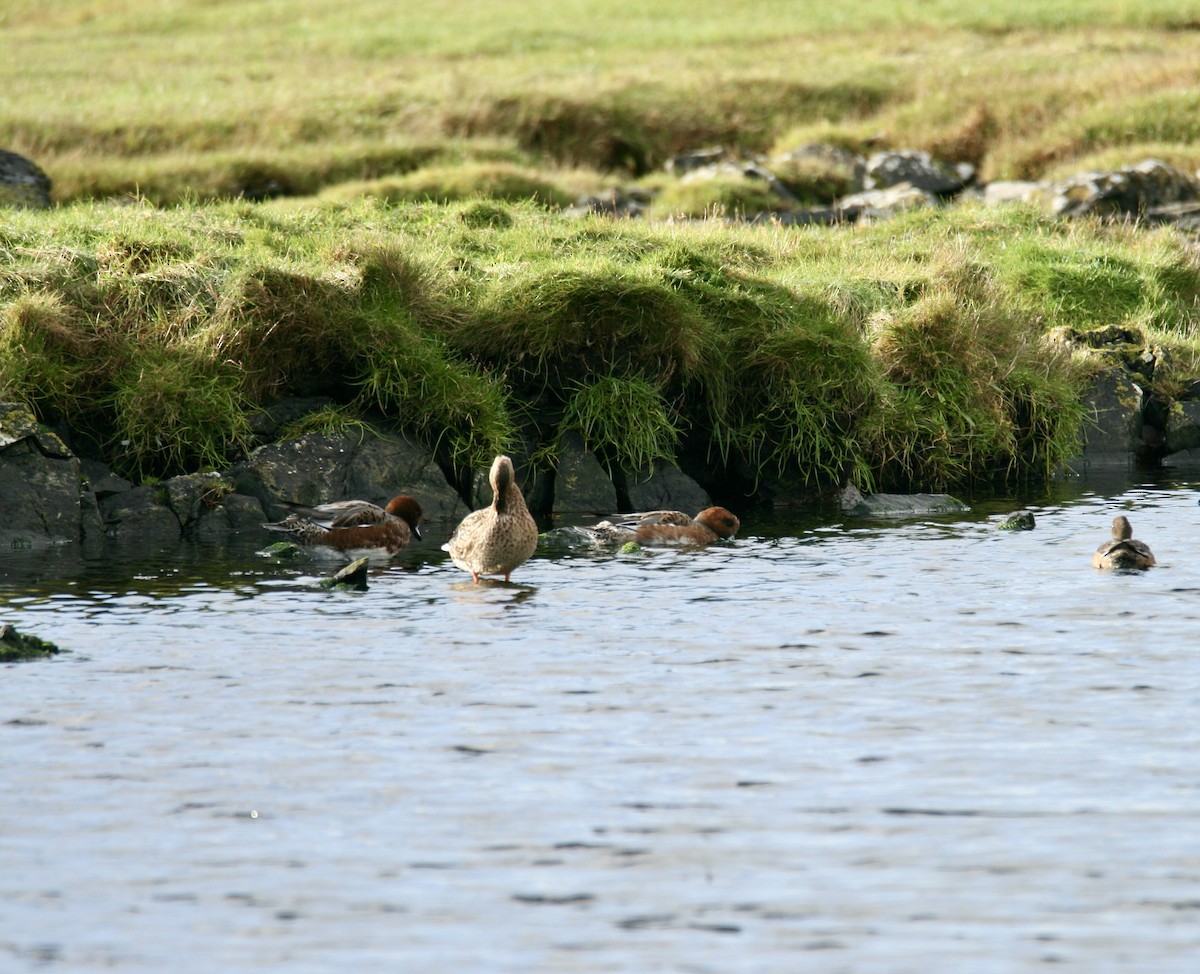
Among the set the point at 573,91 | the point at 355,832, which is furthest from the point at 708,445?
the point at 573,91

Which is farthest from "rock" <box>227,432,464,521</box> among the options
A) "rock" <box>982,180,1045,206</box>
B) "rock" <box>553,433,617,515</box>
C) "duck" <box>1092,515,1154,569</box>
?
"rock" <box>982,180,1045,206</box>

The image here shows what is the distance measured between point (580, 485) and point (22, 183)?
14.4 metres

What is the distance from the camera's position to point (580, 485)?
16422mm

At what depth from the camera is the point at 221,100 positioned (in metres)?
42.4

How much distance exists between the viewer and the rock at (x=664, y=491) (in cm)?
1658

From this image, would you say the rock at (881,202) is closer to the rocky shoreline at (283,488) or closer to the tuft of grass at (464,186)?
the tuft of grass at (464,186)

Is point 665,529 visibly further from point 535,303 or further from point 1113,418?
point 1113,418

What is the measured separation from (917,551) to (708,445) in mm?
3750

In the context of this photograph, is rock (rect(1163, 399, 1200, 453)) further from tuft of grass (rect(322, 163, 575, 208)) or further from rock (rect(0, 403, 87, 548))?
rock (rect(0, 403, 87, 548))

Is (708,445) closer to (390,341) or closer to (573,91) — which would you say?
(390,341)

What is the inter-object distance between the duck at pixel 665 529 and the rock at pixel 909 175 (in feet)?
74.4

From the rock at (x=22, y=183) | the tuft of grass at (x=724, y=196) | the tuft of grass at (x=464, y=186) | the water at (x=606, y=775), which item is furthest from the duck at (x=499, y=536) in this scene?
the tuft of grass at (x=724, y=196)

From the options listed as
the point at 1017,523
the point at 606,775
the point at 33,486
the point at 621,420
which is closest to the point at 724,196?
the point at 621,420

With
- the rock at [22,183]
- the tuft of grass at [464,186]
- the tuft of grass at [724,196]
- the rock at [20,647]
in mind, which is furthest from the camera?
the tuft of grass at [724,196]
